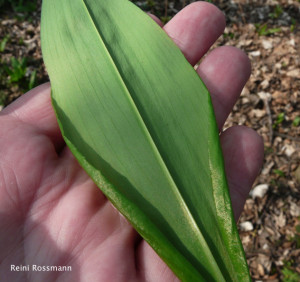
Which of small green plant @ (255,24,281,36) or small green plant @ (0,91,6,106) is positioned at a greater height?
small green plant @ (0,91,6,106)

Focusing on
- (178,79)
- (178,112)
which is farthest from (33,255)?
(178,79)

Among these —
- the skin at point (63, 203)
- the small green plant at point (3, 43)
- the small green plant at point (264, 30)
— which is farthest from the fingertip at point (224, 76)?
the small green plant at point (3, 43)

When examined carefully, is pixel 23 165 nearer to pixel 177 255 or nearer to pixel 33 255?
pixel 33 255

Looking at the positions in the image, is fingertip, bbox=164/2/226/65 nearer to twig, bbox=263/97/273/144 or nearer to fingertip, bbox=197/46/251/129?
fingertip, bbox=197/46/251/129

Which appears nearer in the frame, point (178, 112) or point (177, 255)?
point (177, 255)

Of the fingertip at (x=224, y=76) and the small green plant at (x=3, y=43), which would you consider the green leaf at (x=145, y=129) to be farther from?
the small green plant at (x=3, y=43)

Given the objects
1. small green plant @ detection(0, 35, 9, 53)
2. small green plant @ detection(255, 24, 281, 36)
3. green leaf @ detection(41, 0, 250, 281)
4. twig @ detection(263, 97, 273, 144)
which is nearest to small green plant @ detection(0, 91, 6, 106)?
small green plant @ detection(0, 35, 9, 53)
